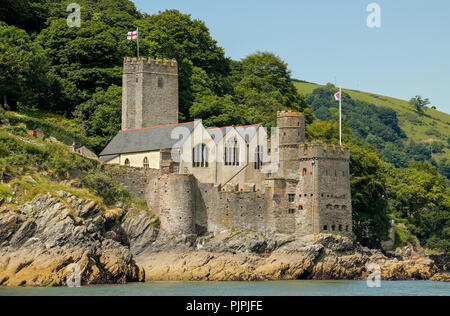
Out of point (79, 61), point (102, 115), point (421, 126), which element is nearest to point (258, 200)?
→ point (102, 115)

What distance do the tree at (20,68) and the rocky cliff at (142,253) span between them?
16037 millimetres

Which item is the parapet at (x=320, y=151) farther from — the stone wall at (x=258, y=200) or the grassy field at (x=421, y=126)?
the grassy field at (x=421, y=126)

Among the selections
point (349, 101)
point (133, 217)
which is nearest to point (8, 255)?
point (133, 217)

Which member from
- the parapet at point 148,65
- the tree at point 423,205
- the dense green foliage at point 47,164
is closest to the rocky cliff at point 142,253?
the dense green foliage at point 47,164

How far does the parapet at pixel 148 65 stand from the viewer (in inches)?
2869

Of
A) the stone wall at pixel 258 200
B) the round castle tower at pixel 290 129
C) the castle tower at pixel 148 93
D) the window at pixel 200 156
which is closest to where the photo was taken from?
the stone wall at pixel 258 200

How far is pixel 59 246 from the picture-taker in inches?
2000

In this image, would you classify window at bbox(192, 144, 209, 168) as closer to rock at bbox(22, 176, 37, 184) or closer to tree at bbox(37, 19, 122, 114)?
rock at bbox(22, 176, 37, 184)

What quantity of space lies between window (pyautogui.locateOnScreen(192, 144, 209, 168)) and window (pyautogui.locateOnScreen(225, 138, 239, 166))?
157 centimetres

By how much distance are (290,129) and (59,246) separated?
779 inches

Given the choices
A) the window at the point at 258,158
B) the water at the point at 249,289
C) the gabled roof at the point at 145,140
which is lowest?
the water at the point at 249,289

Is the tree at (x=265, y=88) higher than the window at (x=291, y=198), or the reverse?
the tree at (x=265, y=88)

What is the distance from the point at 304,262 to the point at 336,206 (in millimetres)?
5189
